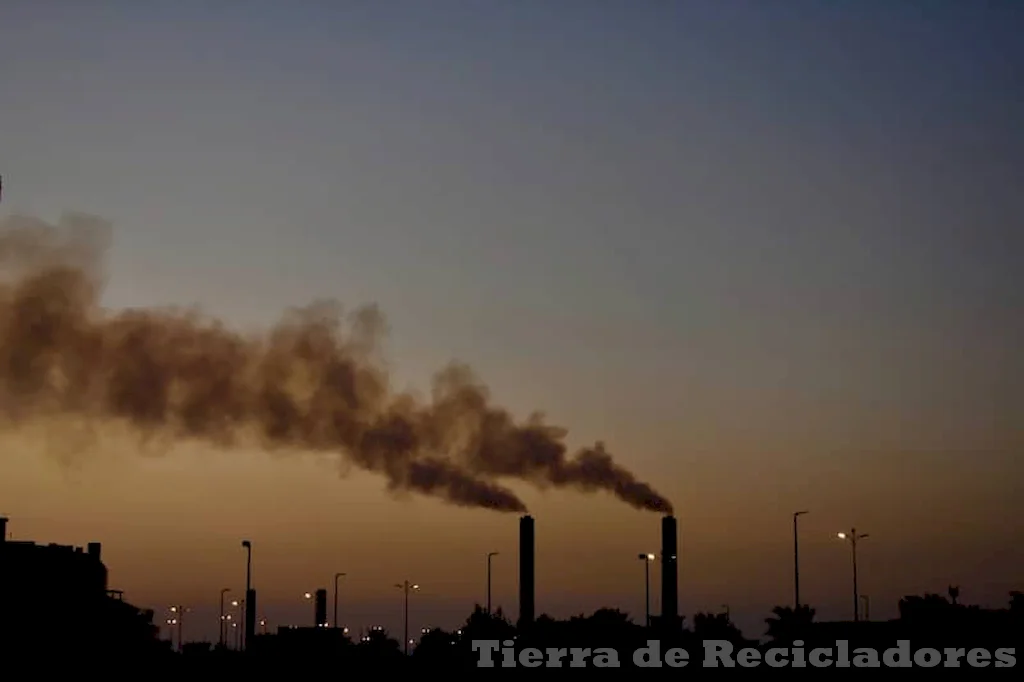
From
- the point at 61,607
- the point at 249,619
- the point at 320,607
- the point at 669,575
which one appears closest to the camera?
the point at 61,607

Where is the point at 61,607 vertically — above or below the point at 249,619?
above

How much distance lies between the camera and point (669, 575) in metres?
92.5

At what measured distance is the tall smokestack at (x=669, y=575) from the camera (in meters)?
90.5

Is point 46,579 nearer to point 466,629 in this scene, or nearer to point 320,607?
point 466,629

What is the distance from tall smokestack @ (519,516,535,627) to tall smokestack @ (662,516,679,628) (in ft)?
32.9

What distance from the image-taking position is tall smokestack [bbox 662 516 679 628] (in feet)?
297

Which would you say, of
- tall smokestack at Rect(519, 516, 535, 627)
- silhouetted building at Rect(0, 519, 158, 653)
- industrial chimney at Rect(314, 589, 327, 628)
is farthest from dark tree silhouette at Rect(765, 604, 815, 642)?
industrial chimney at Rect(314, 589, 327, 628)

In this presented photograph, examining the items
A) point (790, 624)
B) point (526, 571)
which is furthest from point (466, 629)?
point (790, 624)

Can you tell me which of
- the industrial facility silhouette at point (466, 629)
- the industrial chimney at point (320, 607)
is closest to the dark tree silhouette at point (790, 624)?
the industrial facility silhouette at point (466, 629)

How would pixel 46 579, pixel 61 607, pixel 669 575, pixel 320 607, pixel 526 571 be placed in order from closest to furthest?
pixel 61 607 < pixel 46 579 < pixel 669 575 < pixel 526 571 < pixel 320 607

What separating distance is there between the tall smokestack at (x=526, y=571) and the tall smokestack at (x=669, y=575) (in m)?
10.0

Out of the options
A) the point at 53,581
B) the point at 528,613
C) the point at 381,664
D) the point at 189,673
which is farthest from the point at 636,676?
the point at 53,581

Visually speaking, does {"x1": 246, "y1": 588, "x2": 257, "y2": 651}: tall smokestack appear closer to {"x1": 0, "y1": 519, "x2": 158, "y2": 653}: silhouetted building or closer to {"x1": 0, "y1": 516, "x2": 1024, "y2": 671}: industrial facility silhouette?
{"x1": 0, "y1": 516, "x2": 1024, "y2": 671}: industrial facility silhouette

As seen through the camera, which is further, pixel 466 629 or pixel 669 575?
pixel 466 629
